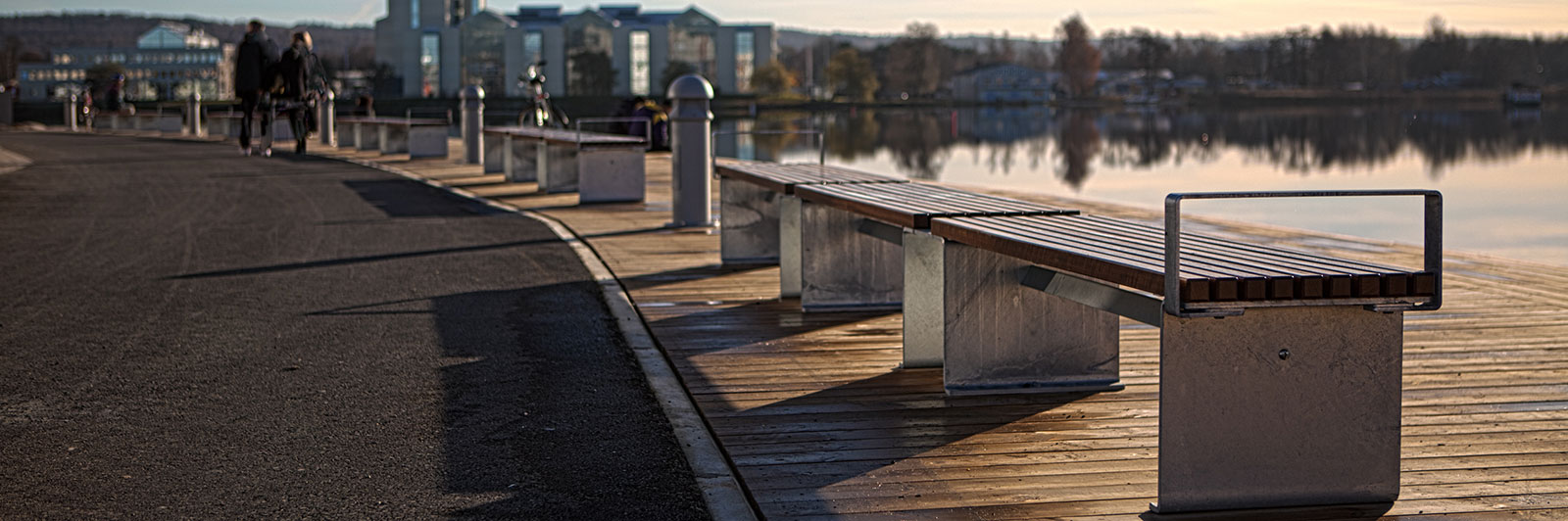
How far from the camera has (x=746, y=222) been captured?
10742mm

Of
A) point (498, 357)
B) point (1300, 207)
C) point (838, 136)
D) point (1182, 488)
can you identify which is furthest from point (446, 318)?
point (838, 136)

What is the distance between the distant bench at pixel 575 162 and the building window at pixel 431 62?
284 ft

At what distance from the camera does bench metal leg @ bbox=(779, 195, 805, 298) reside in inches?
345

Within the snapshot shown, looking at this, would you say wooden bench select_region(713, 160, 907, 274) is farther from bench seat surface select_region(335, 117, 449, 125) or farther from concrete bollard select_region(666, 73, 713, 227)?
bench seat surface select_region(335, 117, 449, 125)

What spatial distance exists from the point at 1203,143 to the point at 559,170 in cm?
4353

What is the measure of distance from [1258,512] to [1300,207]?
26.3 m

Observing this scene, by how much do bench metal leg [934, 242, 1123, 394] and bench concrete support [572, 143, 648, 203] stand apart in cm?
1103

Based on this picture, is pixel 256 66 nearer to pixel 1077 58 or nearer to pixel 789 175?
pixel 789 175

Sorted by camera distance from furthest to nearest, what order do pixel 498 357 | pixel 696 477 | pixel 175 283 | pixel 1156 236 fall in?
1. pixel 175 283
2. pixel 498 357
3. pixel 1156 236
4. pixel 696 477

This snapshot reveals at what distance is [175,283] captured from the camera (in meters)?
9.84

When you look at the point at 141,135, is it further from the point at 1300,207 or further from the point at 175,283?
the point at 175,283

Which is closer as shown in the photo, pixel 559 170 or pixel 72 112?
pixel 559 170

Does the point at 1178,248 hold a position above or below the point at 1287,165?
above

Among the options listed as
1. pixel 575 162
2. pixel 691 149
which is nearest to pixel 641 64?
pixel 575 162
